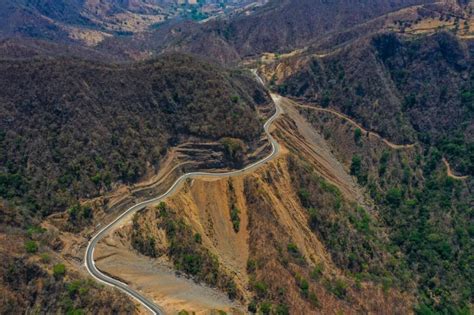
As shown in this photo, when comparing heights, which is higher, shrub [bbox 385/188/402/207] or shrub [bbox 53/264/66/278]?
shrub [bbox 53/264/66/278]

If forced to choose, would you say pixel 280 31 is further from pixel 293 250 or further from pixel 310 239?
pixel 293 250

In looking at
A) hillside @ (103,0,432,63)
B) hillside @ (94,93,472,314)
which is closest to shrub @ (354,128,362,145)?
hillside @ (94,93,472,314)

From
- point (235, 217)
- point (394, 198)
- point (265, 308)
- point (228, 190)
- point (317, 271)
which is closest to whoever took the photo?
point (265, 308)

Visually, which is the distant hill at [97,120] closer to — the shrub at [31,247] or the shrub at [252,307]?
the shrub at [31,247]

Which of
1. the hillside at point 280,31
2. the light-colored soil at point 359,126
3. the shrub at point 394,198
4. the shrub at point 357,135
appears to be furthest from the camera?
the hillside at point 280,31

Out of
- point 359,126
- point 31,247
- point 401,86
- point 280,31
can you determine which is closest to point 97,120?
point 31,247

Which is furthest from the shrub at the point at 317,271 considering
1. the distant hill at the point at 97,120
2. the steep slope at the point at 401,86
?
the steep slope at the point at 401,86

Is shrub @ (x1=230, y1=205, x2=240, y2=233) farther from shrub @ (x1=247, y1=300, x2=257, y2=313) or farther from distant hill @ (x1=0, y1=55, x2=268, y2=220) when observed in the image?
distant hill @ (x1=0, y1=55, x2=268, y2=220)

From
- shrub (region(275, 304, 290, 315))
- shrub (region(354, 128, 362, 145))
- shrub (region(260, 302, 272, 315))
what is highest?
shrub (region(354, 128, 362, 145))

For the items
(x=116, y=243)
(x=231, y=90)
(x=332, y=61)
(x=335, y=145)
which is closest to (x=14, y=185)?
(x=116, y=243)
